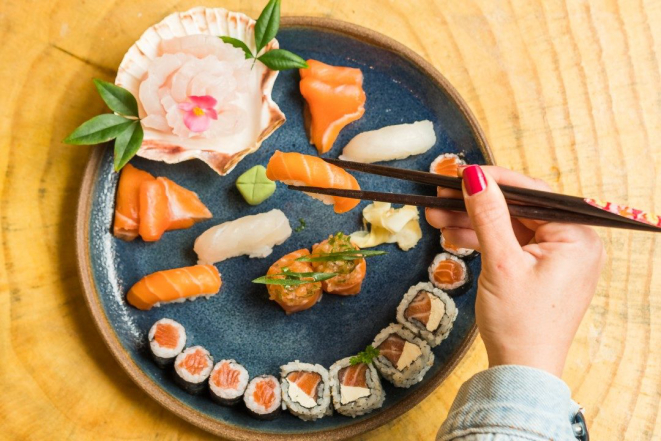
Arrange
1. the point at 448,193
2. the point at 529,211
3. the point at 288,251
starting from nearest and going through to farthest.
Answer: the point at 529,211 → the point at 448,193 → the point at 288,251

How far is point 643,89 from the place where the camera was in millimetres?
2340

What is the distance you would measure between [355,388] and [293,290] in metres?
0.42

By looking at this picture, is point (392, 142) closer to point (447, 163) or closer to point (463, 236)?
point (447, 163)

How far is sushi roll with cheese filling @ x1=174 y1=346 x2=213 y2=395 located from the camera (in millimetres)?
2111

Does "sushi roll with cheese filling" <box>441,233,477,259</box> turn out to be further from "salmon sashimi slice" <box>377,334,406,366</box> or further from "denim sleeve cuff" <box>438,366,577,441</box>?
"denim sleeve cuff" <box>438,366,577,441</box>

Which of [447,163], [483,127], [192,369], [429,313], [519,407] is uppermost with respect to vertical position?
[483,127]

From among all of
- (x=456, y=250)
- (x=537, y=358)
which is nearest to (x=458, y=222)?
(x=456, y=250)

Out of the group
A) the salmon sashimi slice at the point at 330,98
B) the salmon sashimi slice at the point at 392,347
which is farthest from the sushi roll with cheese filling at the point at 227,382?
the salmon sashimi slice at the point at 330,98

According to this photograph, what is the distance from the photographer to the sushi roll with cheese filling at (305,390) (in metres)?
2.11

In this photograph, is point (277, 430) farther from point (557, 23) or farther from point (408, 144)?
point (557, 23)

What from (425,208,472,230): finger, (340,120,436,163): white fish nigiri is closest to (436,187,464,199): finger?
(425,208,472,230): finger

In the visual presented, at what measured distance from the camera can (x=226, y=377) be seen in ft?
6.98

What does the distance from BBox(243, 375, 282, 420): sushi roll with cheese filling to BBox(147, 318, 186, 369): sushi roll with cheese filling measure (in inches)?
11.9

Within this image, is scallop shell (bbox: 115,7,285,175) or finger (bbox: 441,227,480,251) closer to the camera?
Result: finger (bbox: 441,227,480,251)
